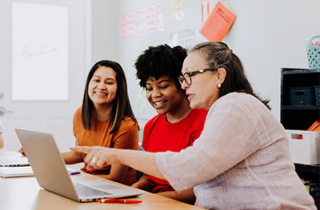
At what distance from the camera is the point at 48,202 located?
3.51ft

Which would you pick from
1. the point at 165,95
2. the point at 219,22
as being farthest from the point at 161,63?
the point at 219,22

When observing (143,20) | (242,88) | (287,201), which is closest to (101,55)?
(143,20)

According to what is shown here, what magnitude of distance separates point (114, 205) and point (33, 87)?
3.10 metres

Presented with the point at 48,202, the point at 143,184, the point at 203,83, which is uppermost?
the point at 203,83

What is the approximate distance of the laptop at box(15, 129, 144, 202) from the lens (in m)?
1.04

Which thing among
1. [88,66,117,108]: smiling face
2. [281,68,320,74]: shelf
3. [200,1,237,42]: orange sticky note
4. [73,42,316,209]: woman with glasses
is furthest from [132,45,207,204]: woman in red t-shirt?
[200,1,237,42]: orange sticky note

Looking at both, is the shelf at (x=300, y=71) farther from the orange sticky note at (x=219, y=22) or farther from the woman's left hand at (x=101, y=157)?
the woman's left hand at (x=101, y=157)

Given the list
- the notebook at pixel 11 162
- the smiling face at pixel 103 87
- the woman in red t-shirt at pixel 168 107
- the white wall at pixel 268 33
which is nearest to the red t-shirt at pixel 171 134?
the woman in red t-shirt at pixel 168 107

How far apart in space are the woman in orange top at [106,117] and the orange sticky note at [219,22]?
106 cm

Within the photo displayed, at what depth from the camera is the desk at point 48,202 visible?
39.8 inches

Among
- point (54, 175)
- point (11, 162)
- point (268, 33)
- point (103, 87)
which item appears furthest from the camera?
point (268, 33)

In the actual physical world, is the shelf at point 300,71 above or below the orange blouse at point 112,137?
above

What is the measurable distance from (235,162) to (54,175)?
21.8 inches

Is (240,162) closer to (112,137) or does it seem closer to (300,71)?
(112,137)
